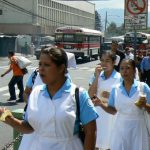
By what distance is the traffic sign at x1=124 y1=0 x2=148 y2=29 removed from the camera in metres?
12.1

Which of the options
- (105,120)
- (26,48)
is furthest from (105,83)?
(26,48)

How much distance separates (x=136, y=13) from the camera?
1224cm

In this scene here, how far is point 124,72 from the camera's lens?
6.23m

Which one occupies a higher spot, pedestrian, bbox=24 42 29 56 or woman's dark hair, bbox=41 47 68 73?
woman's dark hair, bbox=41 47 68 73

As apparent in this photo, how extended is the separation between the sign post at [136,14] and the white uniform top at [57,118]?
8.25 m

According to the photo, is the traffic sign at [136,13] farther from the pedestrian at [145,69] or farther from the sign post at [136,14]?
the pedestrian at [145,69]

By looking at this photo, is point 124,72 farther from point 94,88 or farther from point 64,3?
point 64,3

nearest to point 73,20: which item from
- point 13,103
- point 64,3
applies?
point 64,3

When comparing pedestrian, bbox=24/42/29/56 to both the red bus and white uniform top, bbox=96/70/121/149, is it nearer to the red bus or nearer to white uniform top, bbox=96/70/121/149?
the red bus

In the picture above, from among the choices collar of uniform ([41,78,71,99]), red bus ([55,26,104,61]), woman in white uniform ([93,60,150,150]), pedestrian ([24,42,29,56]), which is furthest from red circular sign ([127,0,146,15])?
pedestrian ([24,42,29,56])

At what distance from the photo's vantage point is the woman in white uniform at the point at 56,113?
381 centimetres

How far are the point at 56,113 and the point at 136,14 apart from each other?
882 cm

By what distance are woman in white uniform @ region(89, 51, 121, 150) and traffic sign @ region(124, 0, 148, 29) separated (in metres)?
4.82

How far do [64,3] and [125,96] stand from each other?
9001cm
